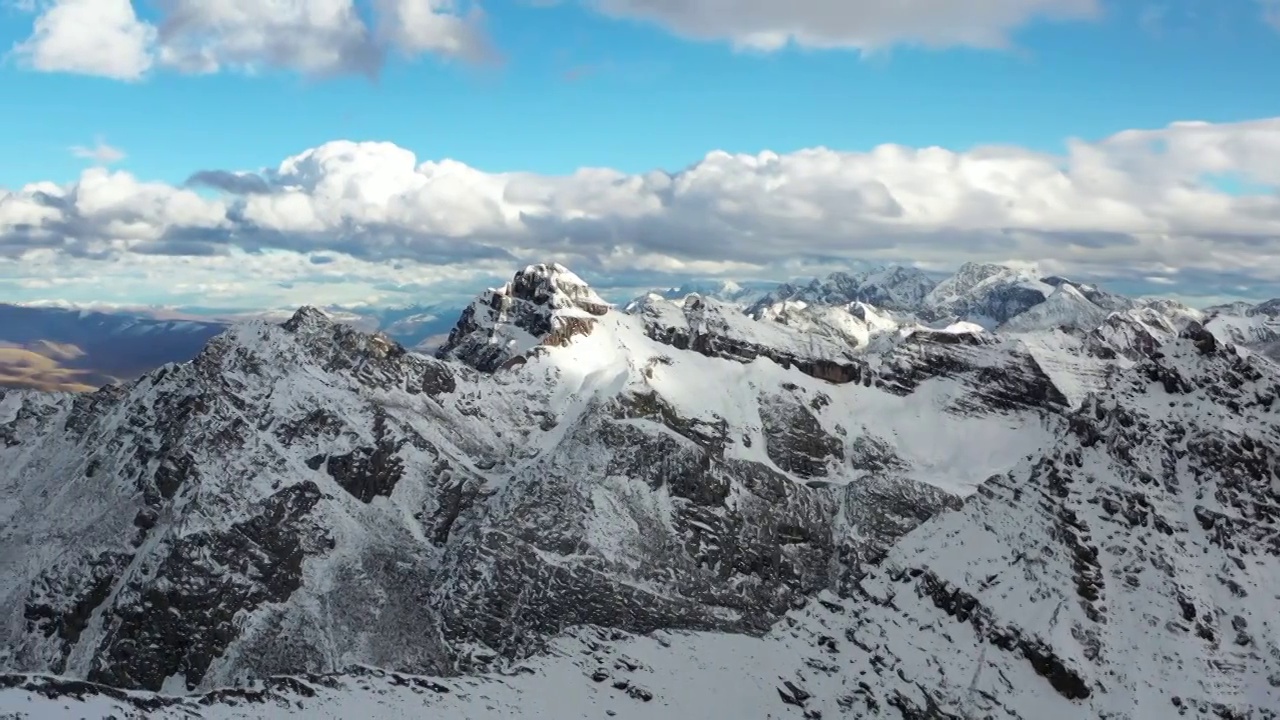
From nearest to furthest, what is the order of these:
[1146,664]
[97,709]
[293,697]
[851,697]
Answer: [97,709] → [293,697] → [1146,664] → [851,697]

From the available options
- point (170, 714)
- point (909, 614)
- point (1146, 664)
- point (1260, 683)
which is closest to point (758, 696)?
point (909, 614)

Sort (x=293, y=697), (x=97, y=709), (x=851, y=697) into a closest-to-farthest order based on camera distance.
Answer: (x=97, y=709)
(x=293, y=697)
(x=851, y=697)

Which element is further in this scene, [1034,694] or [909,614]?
[909,614]

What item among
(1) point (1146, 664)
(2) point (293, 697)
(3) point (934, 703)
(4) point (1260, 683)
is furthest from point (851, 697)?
(2) point (293, 697)

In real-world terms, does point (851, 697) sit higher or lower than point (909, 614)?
lower

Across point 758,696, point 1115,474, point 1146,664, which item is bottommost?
point 758,696

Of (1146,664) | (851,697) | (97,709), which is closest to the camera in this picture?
(97,709)

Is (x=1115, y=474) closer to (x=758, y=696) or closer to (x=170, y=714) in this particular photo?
(x=758, y=696)

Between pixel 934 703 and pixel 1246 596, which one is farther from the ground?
pixel 1246 596

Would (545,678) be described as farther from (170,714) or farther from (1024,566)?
(1024,566)
